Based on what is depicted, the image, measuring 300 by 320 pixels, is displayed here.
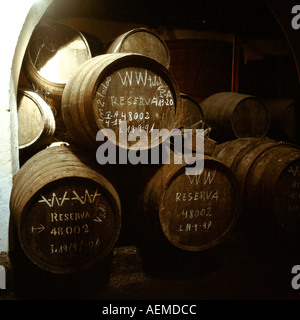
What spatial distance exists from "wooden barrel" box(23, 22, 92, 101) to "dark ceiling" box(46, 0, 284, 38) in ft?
7.34

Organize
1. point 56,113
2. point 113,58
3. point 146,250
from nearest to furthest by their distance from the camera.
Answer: point 113,58
point 146,250
point 56,113

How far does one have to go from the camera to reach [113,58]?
247 centimetres

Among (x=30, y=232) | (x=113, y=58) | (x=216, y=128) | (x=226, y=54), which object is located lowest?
(x=30, y=232)

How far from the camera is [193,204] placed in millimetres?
2828

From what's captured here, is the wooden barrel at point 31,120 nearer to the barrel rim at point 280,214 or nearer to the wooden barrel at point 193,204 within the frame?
the wooden barrel at point 193,204

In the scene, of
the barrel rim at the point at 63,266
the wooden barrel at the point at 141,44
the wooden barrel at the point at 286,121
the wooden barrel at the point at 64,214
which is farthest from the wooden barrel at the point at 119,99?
the wooden barrel at the point at 286,121

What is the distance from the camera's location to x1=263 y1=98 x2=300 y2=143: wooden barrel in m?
5.50

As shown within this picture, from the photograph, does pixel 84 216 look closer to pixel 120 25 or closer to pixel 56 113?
pixel 56 113

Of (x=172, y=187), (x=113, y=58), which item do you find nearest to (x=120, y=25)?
(x=113, y=58)

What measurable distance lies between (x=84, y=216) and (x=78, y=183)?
0.27 m

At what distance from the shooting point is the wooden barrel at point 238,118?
4777 mm

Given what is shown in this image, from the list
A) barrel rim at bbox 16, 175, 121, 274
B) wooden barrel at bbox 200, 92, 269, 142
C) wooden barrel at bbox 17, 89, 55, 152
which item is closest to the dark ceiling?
wooden barrel at bbox 200, 92, 269, 142

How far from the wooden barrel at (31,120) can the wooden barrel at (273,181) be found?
2246mm

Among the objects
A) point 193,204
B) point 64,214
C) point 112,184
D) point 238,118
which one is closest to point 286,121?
point 238,118
